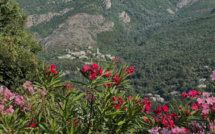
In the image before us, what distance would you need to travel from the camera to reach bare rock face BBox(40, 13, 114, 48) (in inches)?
5511

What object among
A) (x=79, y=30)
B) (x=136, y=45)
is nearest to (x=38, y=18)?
(x=79, y=30)

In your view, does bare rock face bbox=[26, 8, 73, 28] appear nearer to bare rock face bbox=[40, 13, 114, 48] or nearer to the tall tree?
bare rock face bbox=[40, 13, 114, 48]

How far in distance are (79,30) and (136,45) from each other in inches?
2308

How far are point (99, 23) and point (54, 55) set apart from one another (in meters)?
71.8

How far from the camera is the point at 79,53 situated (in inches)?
5044

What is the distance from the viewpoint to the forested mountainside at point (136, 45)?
3706 inches

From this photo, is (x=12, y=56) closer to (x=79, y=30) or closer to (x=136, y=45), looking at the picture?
(x=79, y=30)

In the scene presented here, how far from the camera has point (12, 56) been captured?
11656 mm

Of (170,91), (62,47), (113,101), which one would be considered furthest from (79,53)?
(113,101)

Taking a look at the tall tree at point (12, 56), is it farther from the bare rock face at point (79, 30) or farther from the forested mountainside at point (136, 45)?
the bare rock face at point (79, 30)

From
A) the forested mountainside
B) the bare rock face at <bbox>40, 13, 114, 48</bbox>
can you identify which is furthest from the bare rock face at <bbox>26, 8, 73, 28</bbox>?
the bare rock face at <bbox>40, 13, 114, 48</bbox>

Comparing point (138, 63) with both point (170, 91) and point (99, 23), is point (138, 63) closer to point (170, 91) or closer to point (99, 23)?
point (170, 91)

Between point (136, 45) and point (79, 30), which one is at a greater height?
point (79, 30)

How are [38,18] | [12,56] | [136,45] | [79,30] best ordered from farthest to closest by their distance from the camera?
[38,18], [136,45], [79,30], [12,56]
